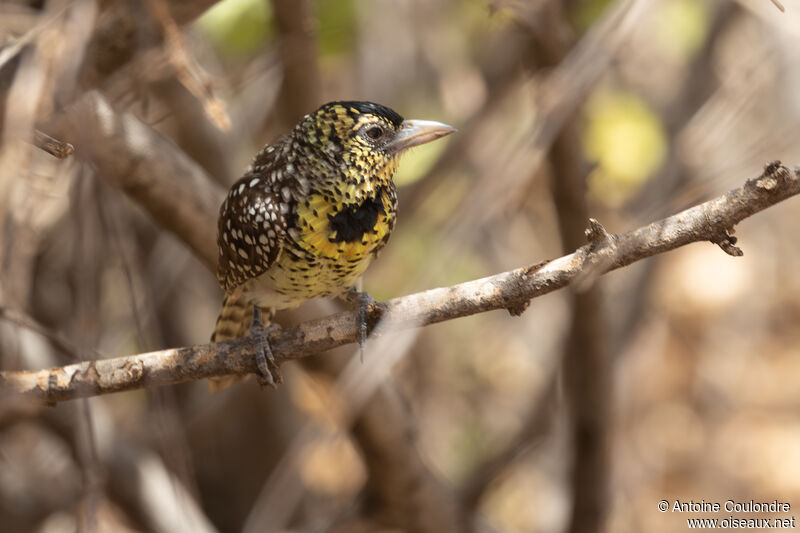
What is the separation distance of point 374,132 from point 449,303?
91cm

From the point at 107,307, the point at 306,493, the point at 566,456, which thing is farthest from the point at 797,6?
the point at 107,307

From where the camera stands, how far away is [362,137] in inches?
122

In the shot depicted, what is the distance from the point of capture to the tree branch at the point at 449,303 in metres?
2.16

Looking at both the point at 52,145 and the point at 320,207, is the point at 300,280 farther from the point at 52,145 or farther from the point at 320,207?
the point at 52,145

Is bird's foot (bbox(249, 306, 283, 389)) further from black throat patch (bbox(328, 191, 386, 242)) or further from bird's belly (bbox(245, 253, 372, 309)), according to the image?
black throat patch (bbox(328, 191, 386, 242))

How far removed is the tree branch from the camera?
85.1 inches

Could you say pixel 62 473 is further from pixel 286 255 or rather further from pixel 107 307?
pixel 286 255

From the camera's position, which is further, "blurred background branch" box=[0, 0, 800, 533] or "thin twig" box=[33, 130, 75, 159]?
"blurred background branch" box=[0, 0, 800, 533]

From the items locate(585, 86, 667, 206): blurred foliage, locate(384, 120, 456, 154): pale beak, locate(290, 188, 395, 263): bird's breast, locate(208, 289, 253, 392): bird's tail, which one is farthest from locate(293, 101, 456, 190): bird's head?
locate(585, 86, 667, 206): blurred foliage

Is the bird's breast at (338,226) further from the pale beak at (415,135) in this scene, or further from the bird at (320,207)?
the pale beak at (415,135)

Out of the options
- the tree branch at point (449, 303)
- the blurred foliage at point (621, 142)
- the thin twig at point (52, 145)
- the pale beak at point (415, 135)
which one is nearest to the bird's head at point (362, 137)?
the pale beak at point (415, 135)

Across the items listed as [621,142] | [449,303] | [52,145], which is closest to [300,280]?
[449,303]

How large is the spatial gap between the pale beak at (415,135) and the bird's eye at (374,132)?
0.05 meters

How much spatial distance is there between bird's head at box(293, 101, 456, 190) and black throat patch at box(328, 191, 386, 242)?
0.32ft
